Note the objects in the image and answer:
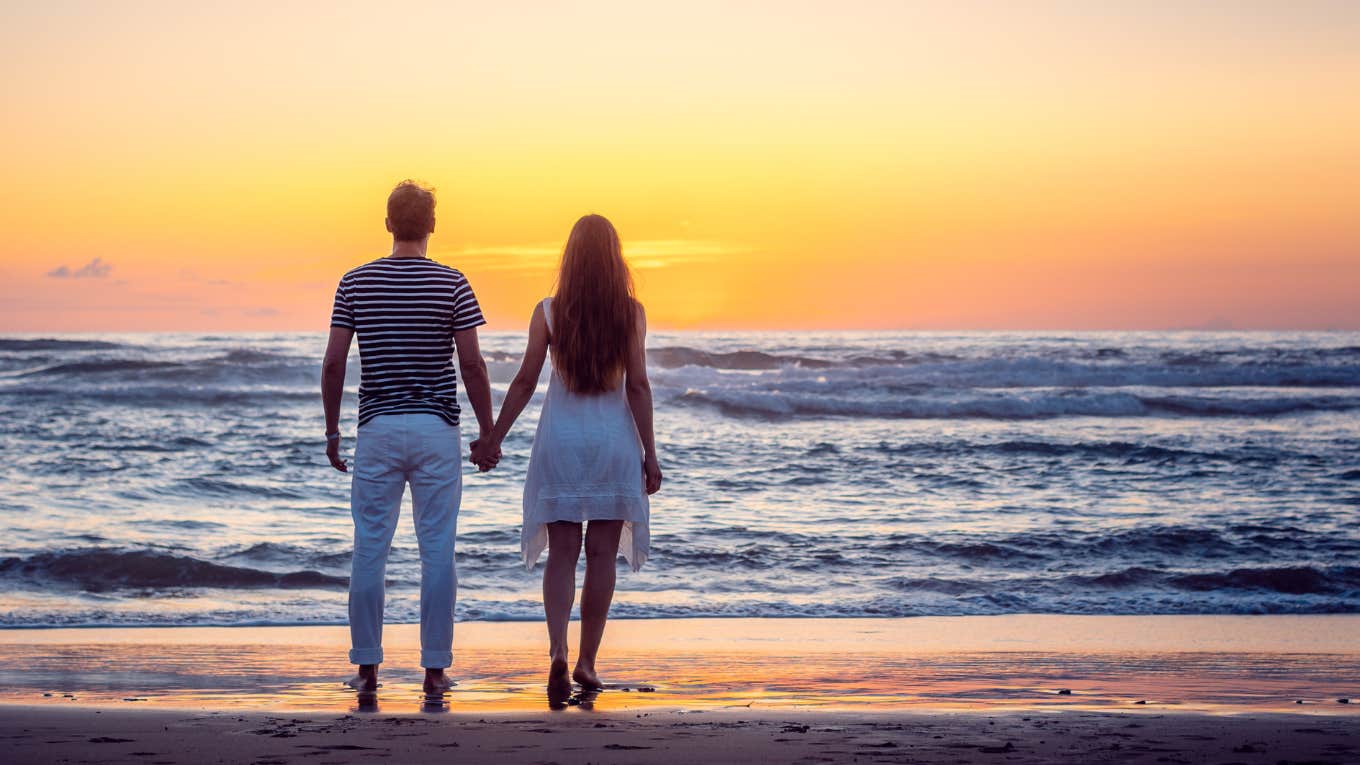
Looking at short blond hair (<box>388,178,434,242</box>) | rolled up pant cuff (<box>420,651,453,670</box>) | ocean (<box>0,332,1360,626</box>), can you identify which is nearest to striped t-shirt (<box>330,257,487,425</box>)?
short blond hair (<box>388,178,434,242</box>)

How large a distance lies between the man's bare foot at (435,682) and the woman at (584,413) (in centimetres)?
39

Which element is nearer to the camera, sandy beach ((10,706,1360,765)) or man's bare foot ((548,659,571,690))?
sandy beach ((10,706,1360,765))

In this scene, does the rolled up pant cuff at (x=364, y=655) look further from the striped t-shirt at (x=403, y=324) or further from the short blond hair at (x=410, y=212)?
the short blond hair at (x=410, y=212)

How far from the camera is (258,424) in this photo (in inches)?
614

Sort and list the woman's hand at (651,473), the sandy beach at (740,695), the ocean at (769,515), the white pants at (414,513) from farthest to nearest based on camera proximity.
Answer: the ocean at (769,515) < the woman's hand at (651,473) < the white pants at (414,513) < the sandy beach at (740,695)

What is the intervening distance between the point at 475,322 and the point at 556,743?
1448 millimetres

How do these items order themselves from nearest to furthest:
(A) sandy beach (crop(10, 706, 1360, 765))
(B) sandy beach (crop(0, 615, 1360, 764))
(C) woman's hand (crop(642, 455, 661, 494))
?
(A) sandy beach (crop(10, 706, 1360, 765))
(B) sandy beach (crop(0, 615, 1360, 764))
(C) woman's hand (crop(642, 455, 661, 494))

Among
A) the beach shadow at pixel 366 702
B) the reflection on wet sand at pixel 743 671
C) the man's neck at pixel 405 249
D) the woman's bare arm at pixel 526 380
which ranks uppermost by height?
the man's neck at pixel 405 249

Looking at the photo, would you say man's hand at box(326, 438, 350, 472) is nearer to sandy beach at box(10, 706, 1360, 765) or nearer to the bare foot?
sandy beach at box(10, 706, 1360, 765)

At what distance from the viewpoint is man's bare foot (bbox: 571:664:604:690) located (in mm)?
4250

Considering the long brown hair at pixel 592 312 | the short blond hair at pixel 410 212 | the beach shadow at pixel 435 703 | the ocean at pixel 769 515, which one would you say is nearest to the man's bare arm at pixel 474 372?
the long brown hair at pixel 592 312

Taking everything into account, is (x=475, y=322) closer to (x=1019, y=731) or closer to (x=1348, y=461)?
(x=1019, y=731)

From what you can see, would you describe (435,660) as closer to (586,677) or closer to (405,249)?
(586,677)

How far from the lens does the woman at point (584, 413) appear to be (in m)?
4.11
